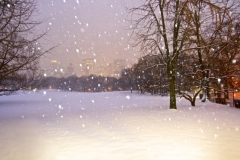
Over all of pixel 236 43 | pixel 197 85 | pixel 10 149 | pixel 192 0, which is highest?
pixel 192 0

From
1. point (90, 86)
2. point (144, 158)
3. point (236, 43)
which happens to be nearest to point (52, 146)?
point (144, 158)

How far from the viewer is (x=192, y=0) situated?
9.45m

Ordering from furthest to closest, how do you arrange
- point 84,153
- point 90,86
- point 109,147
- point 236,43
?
point 90,86
point 236,43
point 109,147
point 84,153

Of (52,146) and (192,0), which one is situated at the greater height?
(192,0)

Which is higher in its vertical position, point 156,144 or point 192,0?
point 192,0

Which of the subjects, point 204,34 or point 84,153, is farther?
point 204,34

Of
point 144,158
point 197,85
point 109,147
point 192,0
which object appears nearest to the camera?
point 144,158

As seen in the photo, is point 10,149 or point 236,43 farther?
point 236,43

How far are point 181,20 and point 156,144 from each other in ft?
33.2

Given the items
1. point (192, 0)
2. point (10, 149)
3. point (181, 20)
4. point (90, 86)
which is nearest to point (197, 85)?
point (181, 20)

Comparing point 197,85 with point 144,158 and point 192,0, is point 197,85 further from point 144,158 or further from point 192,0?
point 144,158

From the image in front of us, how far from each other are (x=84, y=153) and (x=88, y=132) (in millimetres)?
2340

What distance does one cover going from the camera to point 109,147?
5.52 metres

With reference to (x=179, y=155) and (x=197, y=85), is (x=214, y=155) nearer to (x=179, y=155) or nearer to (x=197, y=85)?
(x=179, y=155)
